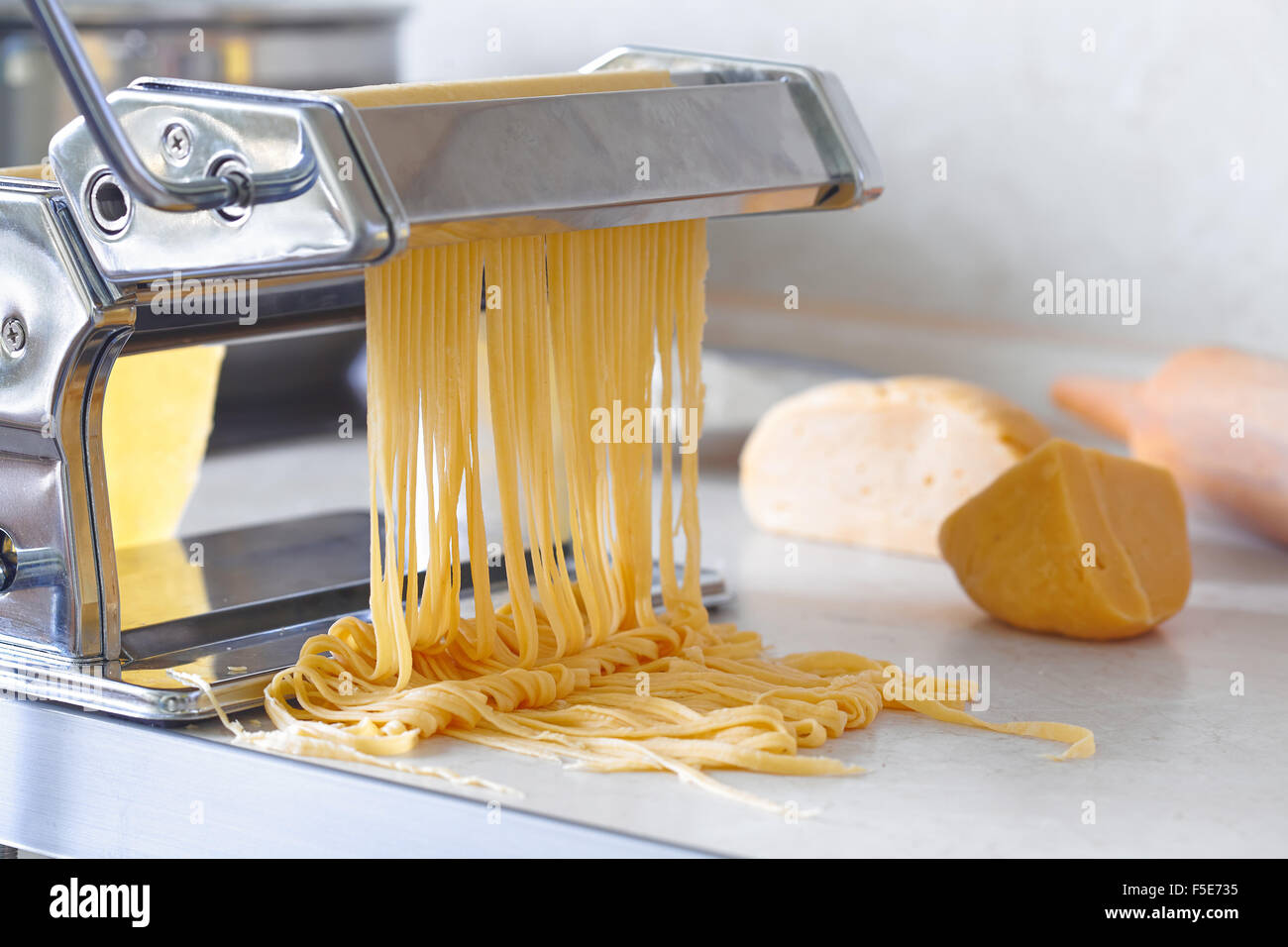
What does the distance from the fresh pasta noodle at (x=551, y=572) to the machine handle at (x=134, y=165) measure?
0.40ft

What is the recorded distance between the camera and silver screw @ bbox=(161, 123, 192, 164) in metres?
1.07

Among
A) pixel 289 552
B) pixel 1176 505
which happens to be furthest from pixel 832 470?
pixel 289 552

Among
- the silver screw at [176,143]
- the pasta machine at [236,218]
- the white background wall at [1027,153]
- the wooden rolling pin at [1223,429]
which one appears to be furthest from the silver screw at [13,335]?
the white background wall at [1027,153]

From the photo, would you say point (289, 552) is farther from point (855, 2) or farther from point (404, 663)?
point (855, 2)

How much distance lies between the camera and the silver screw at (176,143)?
1.07 metres

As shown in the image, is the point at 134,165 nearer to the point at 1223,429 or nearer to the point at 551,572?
the point at 551,572

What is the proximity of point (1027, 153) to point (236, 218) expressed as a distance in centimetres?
179

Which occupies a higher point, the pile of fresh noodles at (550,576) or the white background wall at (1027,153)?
the white background wall at (1027,153)

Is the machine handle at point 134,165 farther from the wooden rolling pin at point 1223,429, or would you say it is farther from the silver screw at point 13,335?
the wooden rolling pin at point 1223,429

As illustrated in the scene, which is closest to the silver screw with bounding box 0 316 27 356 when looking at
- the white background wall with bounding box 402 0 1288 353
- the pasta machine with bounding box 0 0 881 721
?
the pasta machine with bounding box 0 0 881 721

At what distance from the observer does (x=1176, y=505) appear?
1.53 m

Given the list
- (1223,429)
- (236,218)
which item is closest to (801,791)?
(236,218)

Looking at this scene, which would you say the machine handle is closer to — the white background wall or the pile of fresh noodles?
the pile of fresh noodles
